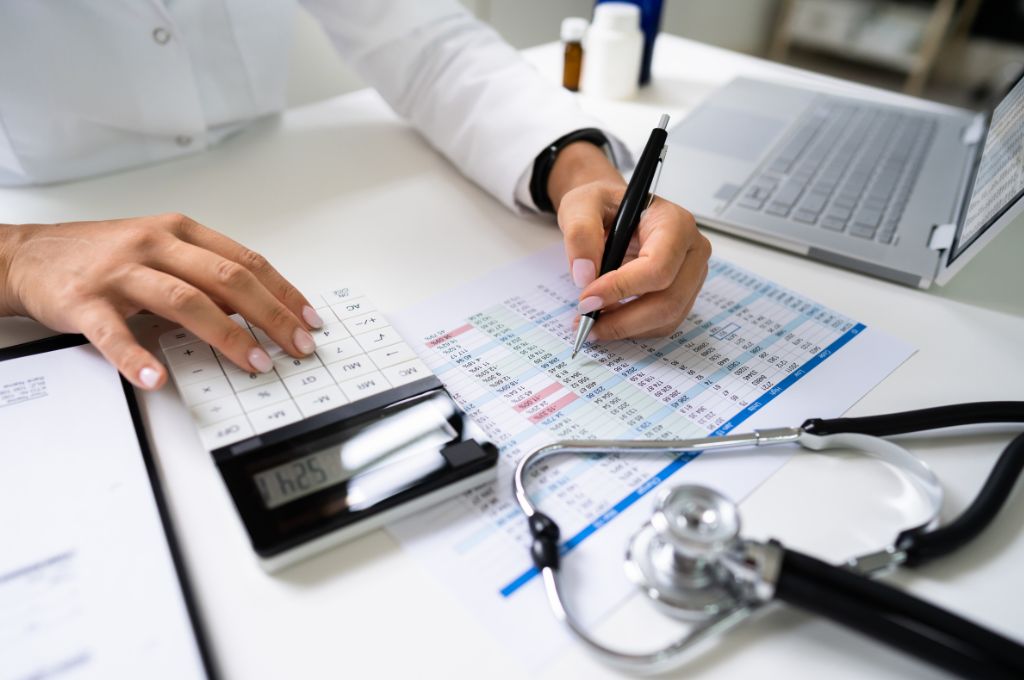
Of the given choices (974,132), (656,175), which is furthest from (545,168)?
(974,132)

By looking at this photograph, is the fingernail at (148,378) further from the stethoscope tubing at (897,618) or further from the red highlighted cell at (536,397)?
the stethoscope tubing at (897,618)

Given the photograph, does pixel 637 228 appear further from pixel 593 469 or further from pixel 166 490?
pixel 166 490

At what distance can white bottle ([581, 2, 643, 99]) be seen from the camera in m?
0.94

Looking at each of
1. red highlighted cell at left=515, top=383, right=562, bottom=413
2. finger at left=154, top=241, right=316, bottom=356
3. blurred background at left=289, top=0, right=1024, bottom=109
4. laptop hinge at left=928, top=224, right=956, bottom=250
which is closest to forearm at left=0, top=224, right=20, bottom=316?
finger at left=154, top=241, right=316, bottom=356

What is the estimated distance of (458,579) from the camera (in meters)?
0.36

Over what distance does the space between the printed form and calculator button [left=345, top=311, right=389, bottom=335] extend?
Answer: 0.10 feet

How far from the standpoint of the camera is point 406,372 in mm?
461

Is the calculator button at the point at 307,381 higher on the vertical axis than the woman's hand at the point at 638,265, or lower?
lower

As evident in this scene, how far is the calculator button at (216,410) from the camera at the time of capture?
409 millimetres

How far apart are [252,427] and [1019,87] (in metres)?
0.83

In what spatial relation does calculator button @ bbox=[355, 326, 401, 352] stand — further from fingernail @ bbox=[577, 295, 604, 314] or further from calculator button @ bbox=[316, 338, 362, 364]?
fingernail @ bbox=[577, 295, 604, 314]

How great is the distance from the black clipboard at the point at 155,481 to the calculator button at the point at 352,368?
0.13 metres

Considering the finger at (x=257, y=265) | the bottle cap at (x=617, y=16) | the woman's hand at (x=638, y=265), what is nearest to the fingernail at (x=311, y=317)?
the finger at (x=257, y=265)

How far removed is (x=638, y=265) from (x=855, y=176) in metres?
0.44
